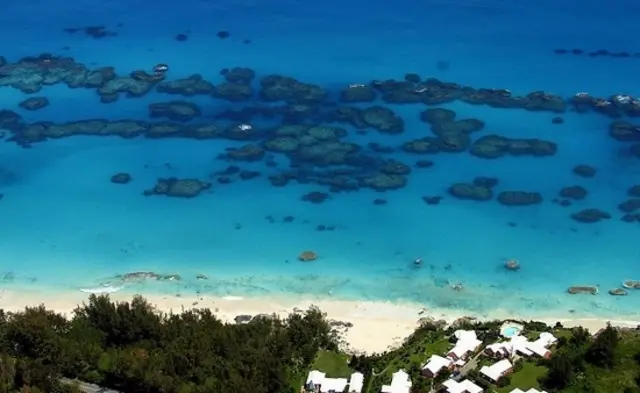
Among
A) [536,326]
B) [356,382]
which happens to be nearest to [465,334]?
[536,326]

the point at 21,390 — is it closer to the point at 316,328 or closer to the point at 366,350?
the point at 316,328

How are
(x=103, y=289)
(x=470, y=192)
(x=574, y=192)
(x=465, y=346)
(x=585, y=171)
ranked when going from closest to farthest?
(x=465, y=346), (x=103, y=289), (x=574, y=192), (x=470, y=192), (x=585, y=171)

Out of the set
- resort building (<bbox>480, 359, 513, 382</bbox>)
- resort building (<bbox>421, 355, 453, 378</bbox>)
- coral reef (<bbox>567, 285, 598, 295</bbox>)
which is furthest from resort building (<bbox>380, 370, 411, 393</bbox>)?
coral reef (<bbox>567, 285, 598, 295</bbox>)

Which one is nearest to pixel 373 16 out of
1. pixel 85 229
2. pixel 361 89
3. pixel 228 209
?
pixel 361 89

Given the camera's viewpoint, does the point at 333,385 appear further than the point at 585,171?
No

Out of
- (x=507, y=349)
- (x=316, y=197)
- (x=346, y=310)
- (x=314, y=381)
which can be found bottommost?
(x=314, y=381)

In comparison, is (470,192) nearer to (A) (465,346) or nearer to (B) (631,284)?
(B) (631,284)

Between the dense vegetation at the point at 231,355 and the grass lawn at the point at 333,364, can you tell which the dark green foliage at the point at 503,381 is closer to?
the dense vegetation at the point at 231,355

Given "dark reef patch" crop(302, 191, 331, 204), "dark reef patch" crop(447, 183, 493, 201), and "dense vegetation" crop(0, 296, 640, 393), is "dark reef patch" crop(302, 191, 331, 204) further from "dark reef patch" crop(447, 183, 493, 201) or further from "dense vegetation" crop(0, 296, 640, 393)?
"dense vegetation" crop(0, 296, 640, 393)
